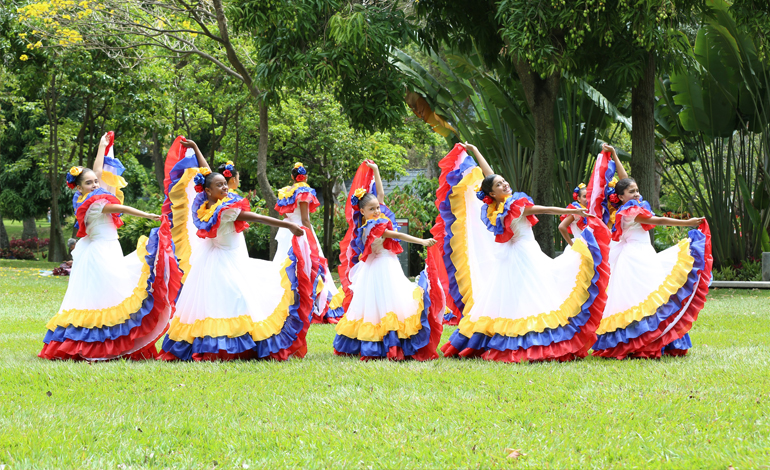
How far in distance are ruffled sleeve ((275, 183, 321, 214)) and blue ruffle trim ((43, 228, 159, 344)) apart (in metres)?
3.41

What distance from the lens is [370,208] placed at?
7492 millimetres

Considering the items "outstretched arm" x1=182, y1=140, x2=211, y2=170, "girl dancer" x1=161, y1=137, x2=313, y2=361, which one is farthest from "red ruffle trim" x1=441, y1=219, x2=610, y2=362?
"outstretched arm" x1=182, y1=140, x2=211, y2=170

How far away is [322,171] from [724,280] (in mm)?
12068

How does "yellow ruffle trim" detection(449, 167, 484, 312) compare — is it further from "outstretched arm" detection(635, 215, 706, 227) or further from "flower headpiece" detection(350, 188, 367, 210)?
"outstretched arm" detection(635, 215, 706, 227)

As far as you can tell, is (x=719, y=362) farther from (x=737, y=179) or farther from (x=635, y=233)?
(x=737, y=179)

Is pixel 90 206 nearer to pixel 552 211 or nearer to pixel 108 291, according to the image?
pixel 108 291

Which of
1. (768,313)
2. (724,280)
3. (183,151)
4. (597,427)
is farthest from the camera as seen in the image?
(724,280)

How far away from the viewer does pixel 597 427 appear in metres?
4.46

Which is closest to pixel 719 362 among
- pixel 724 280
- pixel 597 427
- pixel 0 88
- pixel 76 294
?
pixel 597 427

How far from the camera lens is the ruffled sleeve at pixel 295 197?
10.2 m

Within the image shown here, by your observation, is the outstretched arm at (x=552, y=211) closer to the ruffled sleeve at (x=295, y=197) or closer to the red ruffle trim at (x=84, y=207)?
the red ruffle trim at (x=84, y=207)

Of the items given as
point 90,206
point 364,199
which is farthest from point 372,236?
point 90,206

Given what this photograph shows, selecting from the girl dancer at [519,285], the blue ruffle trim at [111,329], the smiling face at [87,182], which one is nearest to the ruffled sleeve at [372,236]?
the girl dancer at [519,285]

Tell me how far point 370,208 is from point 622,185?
2.53 m
